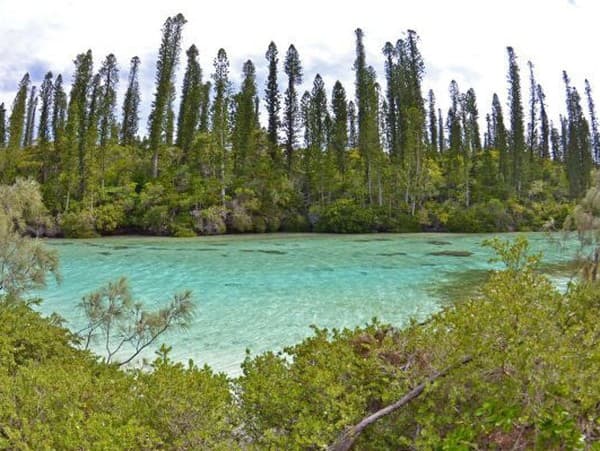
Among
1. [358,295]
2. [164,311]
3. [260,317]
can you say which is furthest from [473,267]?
[164,311]

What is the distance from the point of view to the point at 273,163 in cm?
3694

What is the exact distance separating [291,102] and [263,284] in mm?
32647

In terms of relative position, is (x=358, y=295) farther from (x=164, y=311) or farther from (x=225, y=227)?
(x=225, y=227)

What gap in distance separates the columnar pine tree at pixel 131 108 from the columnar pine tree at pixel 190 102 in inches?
220

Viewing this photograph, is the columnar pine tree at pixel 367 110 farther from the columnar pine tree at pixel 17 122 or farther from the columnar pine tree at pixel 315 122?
the columnar pine tree at pixel 17 122

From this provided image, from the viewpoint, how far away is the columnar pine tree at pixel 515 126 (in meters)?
38.5

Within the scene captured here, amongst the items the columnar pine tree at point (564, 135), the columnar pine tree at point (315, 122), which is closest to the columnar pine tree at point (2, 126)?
the columnar pine tree at point (315, 122)

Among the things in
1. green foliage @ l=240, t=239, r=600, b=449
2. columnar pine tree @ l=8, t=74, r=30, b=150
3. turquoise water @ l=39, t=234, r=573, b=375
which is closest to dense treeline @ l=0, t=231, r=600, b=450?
green foliage @ l=240, t=239, r=600, b=449

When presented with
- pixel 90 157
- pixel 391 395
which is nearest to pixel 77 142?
pixel 90 157

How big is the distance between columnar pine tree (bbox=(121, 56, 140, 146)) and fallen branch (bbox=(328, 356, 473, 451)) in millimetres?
47405

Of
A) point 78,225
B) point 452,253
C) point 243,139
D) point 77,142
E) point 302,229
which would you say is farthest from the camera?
point 243,139

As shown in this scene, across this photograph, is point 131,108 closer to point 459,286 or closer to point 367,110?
point 367,110

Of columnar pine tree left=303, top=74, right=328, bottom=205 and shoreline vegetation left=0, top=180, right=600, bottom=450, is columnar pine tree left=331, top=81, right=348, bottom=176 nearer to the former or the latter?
columnar pine tree left=303, top=74, right=328, bottom=205

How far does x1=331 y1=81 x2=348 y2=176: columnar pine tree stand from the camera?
38.6 metres
